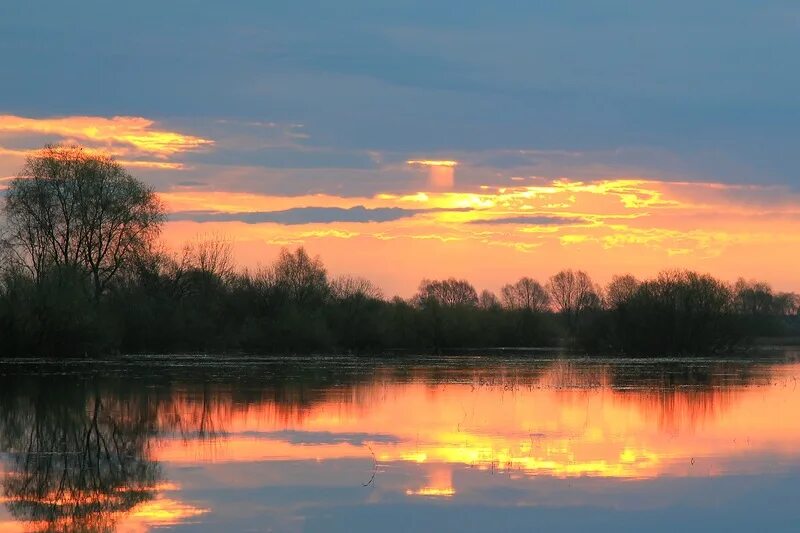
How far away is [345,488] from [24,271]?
163ft

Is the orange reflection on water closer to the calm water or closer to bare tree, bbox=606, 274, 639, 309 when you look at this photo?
the calm water

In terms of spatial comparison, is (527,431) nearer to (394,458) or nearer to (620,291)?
(394,458)

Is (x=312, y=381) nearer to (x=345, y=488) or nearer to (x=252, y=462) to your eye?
(x=252, y=462)

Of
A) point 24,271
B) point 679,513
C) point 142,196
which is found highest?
point 142,196

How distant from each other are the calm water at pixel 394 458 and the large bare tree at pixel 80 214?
27.9 m

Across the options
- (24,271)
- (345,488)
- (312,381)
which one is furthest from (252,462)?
(24,271)

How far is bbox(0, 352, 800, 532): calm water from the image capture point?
13.5m

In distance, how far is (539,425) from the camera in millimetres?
23922

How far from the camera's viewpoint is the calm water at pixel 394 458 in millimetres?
13547

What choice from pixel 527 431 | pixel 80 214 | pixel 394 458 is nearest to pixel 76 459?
pixel 394 458

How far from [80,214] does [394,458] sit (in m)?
47.2

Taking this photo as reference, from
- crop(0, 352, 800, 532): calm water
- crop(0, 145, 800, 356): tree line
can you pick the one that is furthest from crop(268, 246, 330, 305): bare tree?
crop(0, 352, 800, 532): calm water

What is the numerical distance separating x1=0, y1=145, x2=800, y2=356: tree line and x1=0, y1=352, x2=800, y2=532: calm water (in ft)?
73.5

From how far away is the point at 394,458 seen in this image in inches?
731
